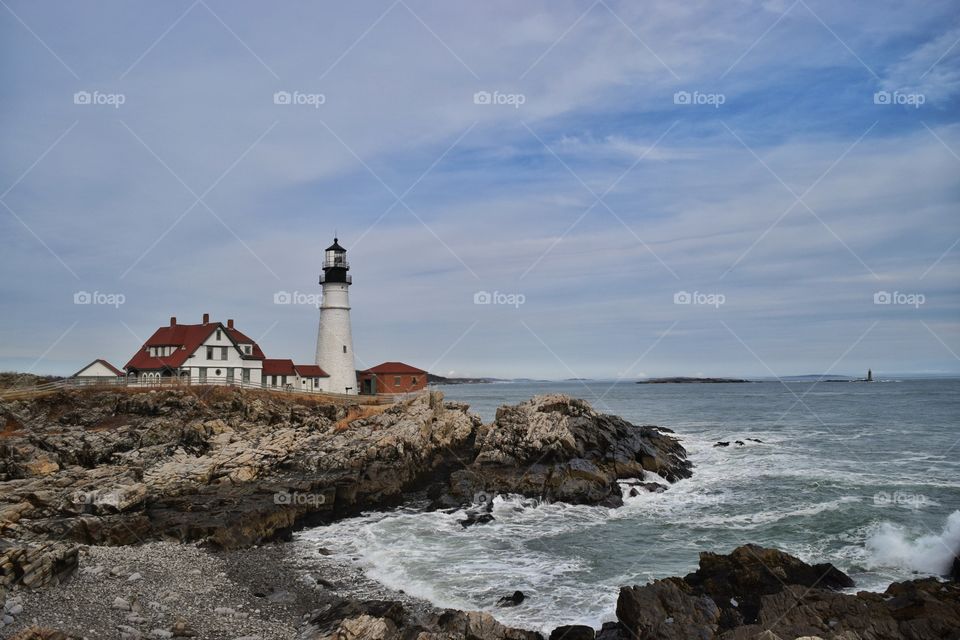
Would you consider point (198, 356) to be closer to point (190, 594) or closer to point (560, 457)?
point (560, 457)

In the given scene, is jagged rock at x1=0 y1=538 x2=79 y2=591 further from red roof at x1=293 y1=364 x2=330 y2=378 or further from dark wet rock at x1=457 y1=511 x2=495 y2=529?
red roof at x1=293 y1=364 x2=330 y2=378

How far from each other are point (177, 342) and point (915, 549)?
39700 millimetres

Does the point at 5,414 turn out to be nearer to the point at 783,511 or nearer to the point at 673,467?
the point at 673,467

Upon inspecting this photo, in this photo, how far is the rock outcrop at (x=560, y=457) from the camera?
25.1 metres

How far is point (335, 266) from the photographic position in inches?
1709

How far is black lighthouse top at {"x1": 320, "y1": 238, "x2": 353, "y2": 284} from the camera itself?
4350cm

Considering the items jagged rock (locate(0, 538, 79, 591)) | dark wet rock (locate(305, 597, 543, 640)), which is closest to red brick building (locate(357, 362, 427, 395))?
jagged rock (locate(0, 538, 79, 591))

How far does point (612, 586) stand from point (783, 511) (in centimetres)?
1075

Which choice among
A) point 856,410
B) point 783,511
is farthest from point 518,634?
point 856,410

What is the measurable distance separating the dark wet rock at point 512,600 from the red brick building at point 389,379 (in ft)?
112

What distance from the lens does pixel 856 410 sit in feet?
224

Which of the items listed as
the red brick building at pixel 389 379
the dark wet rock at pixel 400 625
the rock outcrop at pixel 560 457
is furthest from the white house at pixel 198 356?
the dark wet rock at pixel 400 625

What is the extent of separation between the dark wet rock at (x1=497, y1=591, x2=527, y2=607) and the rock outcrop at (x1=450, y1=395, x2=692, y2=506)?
33.0 feet

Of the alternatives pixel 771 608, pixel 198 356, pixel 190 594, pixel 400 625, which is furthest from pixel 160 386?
pixel 771 608
